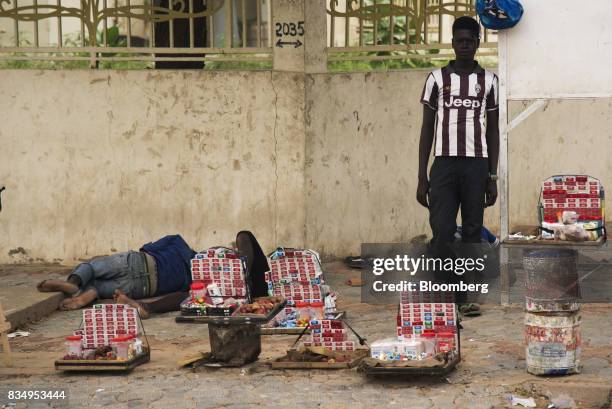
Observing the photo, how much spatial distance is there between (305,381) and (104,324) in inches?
51.9

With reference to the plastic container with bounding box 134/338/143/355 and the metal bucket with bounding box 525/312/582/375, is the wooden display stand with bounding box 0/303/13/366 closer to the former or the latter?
the plastic container with bounding box 134/338/143/355

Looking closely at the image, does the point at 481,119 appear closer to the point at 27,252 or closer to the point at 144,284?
the point at 144,284

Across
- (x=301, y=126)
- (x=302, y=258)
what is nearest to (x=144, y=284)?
(x=302, y=258)

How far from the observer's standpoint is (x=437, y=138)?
812 centimetres

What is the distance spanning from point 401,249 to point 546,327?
4.21 m

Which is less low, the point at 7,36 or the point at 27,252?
the point at 7,36

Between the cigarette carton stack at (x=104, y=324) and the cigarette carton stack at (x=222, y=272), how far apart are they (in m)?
0.65

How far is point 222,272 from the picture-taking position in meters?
7.61

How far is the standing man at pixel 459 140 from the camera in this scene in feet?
26.3

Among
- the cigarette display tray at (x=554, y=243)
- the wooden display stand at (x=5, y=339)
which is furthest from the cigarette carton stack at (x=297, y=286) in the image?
the wooden display stand at (x=5, y=339)

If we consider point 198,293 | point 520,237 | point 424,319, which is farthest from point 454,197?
point 198,293

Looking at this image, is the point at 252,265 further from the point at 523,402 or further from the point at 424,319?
the point at 523,402

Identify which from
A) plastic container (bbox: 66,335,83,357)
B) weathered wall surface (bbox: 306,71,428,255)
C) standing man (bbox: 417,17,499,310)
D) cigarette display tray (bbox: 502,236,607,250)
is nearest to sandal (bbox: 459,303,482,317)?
standing man (bbox: 417,17,499,310)

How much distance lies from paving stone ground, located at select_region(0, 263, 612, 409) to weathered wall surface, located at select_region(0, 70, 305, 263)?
2840mm
